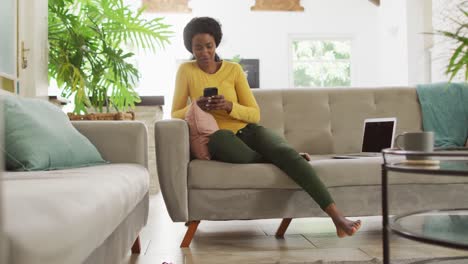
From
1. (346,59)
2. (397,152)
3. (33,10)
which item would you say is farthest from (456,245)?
(346,59)

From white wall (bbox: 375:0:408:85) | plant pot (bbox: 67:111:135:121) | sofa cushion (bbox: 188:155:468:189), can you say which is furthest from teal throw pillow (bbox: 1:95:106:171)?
white wall (bbox: 375:0:408:85)

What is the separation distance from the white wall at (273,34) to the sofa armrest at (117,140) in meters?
6.34

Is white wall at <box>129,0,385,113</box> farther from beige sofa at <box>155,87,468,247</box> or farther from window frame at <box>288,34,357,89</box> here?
beige sofa at <box>155,87,468,247</box>

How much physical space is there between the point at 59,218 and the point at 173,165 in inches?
57.8

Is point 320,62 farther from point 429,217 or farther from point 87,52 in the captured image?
point 429,217

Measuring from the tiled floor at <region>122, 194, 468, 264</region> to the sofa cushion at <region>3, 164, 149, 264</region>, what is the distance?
901 mm

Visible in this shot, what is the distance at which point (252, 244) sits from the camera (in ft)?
7.16

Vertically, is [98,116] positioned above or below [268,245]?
above

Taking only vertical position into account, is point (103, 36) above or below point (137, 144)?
above

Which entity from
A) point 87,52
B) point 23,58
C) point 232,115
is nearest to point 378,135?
point 232,115

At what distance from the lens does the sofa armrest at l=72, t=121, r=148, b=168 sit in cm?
198

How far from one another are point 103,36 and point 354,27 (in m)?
6.38

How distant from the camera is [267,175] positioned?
2121 millimetres

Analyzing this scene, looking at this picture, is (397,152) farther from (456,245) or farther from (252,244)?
(252,244)
